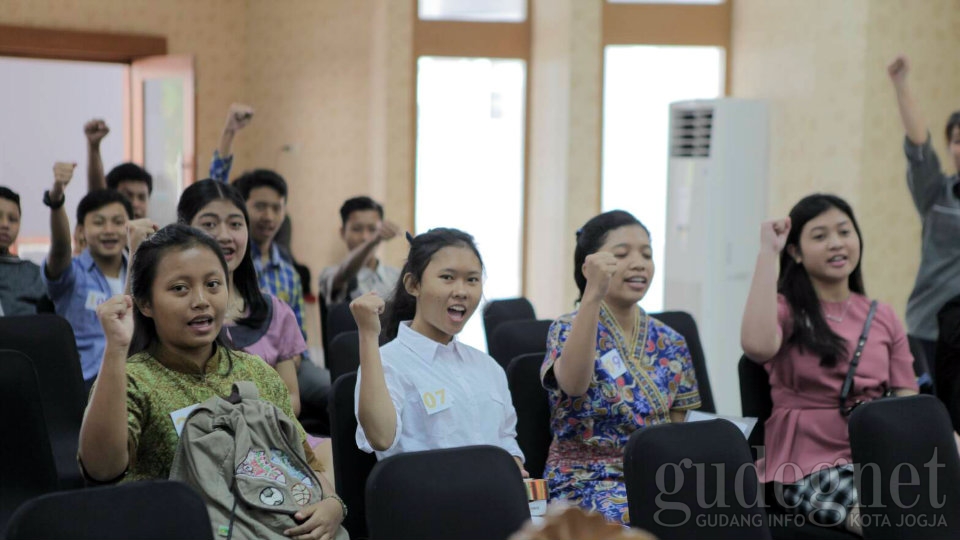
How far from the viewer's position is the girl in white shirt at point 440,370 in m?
2.77

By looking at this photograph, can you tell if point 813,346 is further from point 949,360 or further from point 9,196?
point 9,196

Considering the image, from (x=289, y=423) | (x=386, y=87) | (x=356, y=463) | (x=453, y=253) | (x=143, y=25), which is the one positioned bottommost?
(x=356, y=463)

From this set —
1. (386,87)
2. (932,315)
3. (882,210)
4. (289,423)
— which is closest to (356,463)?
(289,423)

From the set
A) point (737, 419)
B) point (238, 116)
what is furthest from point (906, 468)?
point (238, 116)

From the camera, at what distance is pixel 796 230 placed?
11.3 ft

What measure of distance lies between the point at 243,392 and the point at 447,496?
0.55 meters

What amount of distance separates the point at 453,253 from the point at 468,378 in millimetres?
334

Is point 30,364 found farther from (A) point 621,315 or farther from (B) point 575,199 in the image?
(B) point 575,199

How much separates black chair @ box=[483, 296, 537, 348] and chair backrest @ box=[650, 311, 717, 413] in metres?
0.98

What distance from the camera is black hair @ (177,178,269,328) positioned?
3305 millimetres

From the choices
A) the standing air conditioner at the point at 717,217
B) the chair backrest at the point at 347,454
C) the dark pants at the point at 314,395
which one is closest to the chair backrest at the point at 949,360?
the chair backrest at the point at 347,454

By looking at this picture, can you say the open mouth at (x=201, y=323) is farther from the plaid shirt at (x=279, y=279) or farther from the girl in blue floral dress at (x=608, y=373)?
the plaid shirt at (x=279, y=279)

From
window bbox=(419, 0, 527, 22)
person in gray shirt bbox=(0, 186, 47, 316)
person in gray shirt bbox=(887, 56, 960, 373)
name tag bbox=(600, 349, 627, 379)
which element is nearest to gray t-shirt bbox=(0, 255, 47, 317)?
person in gray shirt bbox=(0, 186, 47, 316)

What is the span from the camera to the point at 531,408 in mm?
3217
